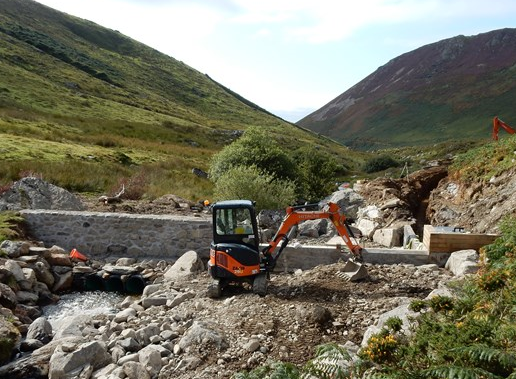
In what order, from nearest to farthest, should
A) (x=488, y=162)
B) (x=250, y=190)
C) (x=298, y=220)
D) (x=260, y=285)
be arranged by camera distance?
(x=260, y=285), (x=298, y=220), (x=488, y=162), (x=250, y=190)

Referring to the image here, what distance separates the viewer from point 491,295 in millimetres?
6016

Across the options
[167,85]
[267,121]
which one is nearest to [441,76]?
[267,121]

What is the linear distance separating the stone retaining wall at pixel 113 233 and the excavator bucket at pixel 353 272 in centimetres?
470

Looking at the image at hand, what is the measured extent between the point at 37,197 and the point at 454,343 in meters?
14.0

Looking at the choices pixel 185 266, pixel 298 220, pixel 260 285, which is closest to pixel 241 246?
pixel 260 285

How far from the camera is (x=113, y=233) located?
533 inches

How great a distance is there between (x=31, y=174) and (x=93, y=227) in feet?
20.4

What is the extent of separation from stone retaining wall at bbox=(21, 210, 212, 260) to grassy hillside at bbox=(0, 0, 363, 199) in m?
4.45

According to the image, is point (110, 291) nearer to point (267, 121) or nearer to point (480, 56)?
point (267, 121)

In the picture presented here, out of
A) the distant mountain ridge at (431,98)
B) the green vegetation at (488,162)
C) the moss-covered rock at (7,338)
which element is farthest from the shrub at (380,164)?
the moss-covered rock at (7,338)

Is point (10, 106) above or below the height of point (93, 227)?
above

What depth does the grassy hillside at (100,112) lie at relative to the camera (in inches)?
867

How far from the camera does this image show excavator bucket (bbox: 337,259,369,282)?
962cm

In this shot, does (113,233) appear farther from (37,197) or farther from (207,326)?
(207,326)
